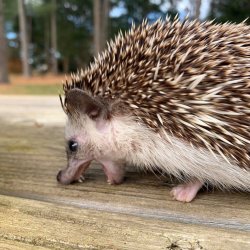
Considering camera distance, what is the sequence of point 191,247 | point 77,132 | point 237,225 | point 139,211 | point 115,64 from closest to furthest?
1. point 191,247
2. point 237,225
3. point 139,211
4. point 115,64
5. point 77,132

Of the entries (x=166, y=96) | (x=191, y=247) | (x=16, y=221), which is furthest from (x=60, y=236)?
(x=166, y=96)

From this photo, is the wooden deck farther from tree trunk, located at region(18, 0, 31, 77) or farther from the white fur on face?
tree trunk, located at region(18, 0, 31, 77)

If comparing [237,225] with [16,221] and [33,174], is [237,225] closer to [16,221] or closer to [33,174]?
[16,221]

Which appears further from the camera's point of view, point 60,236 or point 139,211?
point 139,211

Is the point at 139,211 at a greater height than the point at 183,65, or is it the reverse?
the point at 183,65

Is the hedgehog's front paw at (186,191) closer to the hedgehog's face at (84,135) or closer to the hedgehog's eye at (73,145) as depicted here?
the hedgehog's face at (84,135)

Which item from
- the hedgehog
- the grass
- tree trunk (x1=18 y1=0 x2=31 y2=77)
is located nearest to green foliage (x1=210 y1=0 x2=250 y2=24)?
the grass

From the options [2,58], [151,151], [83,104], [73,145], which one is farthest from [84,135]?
[2,58]
